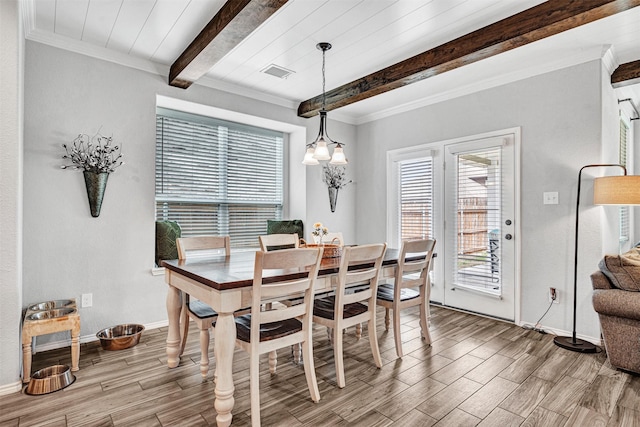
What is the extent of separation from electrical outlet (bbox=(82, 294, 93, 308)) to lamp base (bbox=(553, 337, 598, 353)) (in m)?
4.08

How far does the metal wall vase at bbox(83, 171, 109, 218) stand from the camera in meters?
3.00

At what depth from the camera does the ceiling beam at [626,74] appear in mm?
3256

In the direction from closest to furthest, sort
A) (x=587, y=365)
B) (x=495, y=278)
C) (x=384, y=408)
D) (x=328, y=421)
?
(x=328, y=421), (x=384, y=408), (x=587, y=365), (x=495, y=278)

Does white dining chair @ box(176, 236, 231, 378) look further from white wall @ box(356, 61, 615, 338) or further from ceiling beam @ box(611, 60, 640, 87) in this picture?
ceiling beam @ box(611, 60, 640, 87)

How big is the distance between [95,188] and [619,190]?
4232 mm

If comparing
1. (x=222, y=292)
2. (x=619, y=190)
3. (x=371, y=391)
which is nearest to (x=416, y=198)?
(x=619, y=190)

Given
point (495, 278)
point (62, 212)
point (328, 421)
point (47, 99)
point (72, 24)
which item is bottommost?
point (328, 421)

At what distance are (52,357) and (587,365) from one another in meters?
4.11

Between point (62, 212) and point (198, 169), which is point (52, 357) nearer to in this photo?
point (62, 212)

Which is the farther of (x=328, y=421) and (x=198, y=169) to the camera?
(x=198, y=169)

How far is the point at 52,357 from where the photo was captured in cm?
275

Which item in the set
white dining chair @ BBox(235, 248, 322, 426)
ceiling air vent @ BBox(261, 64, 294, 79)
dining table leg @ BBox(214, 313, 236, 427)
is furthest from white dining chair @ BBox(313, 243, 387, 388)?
ceiling air vent @ BBox(261, 64, 294, 79)

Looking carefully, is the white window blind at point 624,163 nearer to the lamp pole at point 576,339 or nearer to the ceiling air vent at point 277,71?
the lamp pole at point 576,339

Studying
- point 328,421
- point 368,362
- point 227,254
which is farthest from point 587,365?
point 227,254
